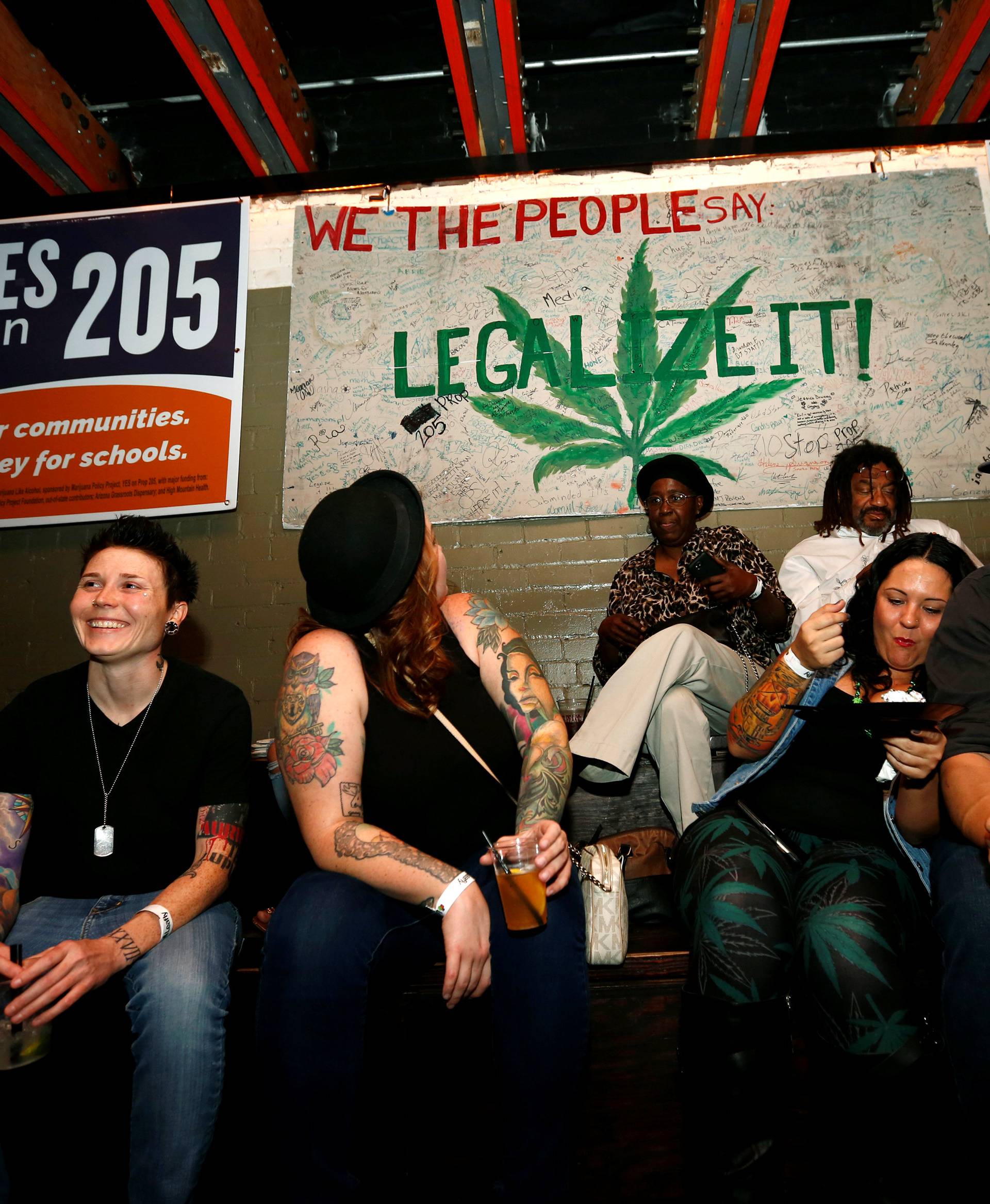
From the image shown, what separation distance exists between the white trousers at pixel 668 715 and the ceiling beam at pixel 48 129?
3307mm

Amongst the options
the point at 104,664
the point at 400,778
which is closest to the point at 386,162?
the point at 104,664

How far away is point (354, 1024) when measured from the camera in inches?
56.6

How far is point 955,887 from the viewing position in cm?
160

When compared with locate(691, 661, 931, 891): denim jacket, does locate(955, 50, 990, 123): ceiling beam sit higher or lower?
higher

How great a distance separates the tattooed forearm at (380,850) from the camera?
1.53m

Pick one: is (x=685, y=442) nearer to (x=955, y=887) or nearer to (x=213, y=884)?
(x=955, y=887)

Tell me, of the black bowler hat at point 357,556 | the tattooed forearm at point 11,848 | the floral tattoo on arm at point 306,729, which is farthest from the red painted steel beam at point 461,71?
the tattooed forearm at point 11,848

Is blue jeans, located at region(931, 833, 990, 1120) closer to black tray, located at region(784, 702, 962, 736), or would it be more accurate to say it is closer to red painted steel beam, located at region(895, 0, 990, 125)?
black tray, located at region(784, 702, 962, 736)

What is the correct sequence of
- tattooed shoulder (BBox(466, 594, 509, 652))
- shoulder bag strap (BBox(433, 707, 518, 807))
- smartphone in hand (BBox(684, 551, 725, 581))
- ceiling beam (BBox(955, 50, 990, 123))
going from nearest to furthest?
shoulder bag strap (BBox(433, 707, 518, 807)), tattooed shoulder (BBox(466, 594, 509, 652)), smartphone in hand (BBox(684, 551, 725, 581)), ceiling beam (BBox(955, 50, 990, 123))

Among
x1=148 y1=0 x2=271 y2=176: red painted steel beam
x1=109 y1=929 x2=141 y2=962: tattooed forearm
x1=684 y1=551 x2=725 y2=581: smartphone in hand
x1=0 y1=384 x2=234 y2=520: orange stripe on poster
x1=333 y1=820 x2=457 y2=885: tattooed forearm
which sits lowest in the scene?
x1=109 y1=929 x2=141 y2=962: tattooed forearm

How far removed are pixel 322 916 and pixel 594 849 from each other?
2.12 ft

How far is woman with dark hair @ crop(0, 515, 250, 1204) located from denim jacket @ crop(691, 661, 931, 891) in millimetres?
1071

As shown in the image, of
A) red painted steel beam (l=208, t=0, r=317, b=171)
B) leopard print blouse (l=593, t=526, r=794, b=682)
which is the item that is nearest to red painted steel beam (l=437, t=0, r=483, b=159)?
red painted steel beam (l=208, t=0, r=317, b=171)

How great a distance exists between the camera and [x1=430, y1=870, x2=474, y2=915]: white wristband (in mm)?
1503
